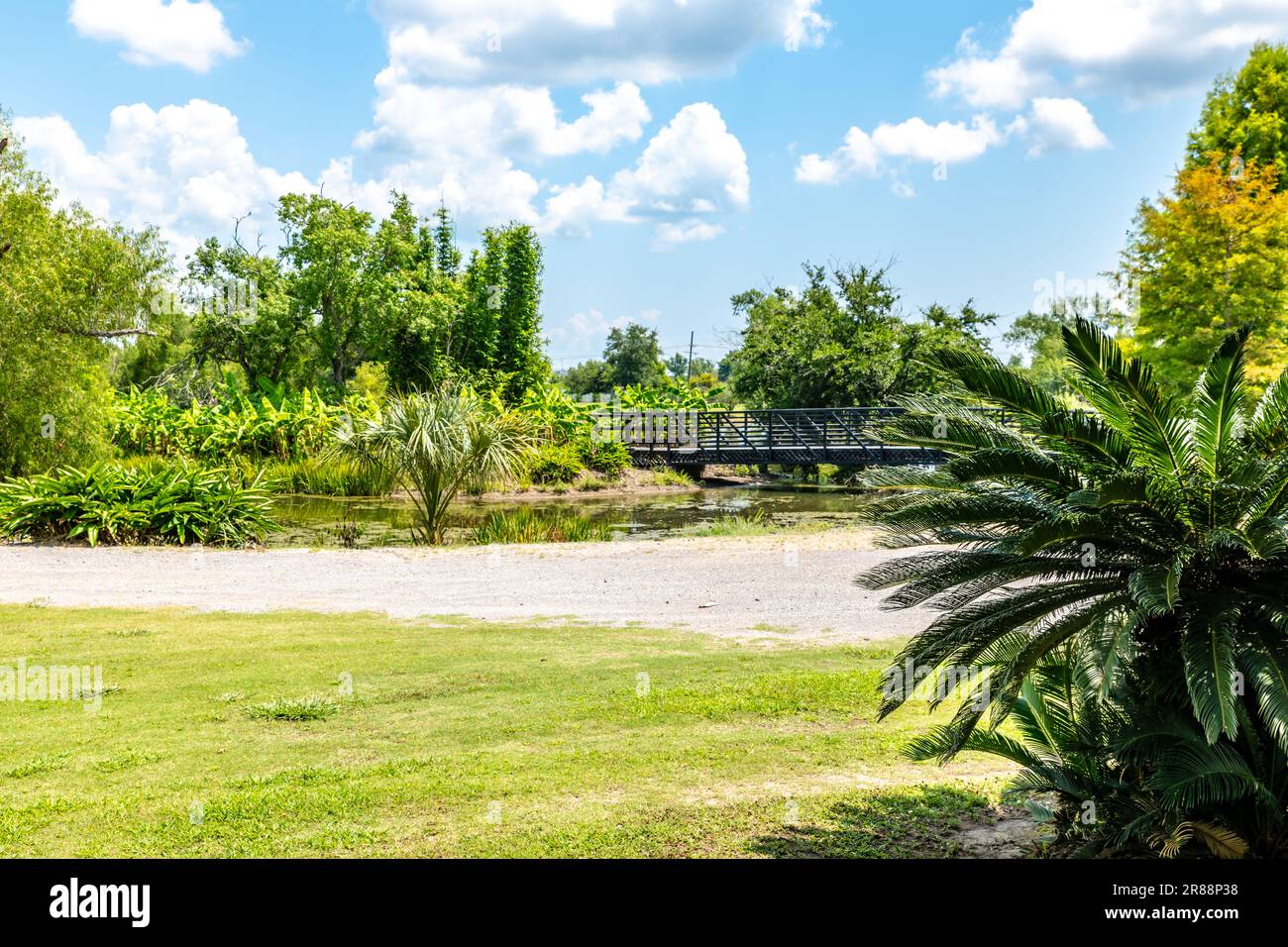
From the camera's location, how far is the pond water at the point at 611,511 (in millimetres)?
20125

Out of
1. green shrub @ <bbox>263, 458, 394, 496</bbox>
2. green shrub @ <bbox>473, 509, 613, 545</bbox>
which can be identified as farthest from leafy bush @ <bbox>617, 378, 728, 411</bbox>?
green shrub @ <bbox>473, 509, 613, 545</bbox>

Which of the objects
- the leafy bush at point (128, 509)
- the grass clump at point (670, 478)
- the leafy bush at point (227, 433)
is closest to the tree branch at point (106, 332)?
the leafy bush at point (128, 509)

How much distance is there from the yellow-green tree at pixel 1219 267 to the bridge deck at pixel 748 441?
339 inches

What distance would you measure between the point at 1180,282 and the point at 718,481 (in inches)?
657

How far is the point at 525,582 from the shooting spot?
1328 cm

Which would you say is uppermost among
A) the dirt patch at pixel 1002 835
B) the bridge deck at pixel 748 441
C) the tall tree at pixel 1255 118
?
the tall tree at pixel 1255 118

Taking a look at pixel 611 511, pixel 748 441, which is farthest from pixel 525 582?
pixel 748 441

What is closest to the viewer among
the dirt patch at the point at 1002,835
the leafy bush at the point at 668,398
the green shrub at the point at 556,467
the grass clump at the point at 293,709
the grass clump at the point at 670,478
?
the dirt patch at the point at 1002,835

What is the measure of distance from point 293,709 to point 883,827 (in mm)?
4058

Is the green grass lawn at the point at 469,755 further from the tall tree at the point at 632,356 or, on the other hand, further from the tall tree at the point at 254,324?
the tall tree at the point at 632,356

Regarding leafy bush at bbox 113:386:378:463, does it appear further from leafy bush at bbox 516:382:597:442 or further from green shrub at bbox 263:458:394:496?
leafy bush at bbox 516:382:597:442

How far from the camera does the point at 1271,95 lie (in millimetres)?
28672
